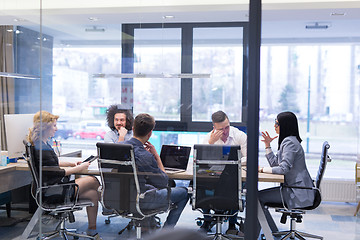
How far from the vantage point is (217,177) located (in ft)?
11.8

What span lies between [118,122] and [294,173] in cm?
166

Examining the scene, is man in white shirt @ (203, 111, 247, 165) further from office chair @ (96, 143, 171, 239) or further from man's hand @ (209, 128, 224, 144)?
office chair @ (96, 143, 171, 239)

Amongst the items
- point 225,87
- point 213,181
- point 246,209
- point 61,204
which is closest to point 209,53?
point 225,87

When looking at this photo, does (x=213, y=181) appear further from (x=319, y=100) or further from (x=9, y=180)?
(x=319, y=100)

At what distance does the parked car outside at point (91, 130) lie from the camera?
145 inches

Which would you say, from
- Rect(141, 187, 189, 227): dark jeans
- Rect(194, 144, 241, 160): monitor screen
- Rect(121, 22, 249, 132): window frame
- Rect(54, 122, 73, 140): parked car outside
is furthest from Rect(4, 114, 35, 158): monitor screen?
Rect(194, 144, 241, 160): monitor screen

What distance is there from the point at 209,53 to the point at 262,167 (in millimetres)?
1004

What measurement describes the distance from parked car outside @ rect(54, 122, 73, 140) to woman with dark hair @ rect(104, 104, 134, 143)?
1.10 ft

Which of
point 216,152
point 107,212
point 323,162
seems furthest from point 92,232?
point 323,162

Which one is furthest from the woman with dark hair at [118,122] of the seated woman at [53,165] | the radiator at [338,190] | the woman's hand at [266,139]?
the radiator at [338,190]

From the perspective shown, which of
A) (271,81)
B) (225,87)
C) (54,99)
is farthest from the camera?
(271,81)

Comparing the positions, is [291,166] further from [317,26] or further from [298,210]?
[317,26]

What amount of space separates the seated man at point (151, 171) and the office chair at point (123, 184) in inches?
1.3

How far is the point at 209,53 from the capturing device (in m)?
3.51
